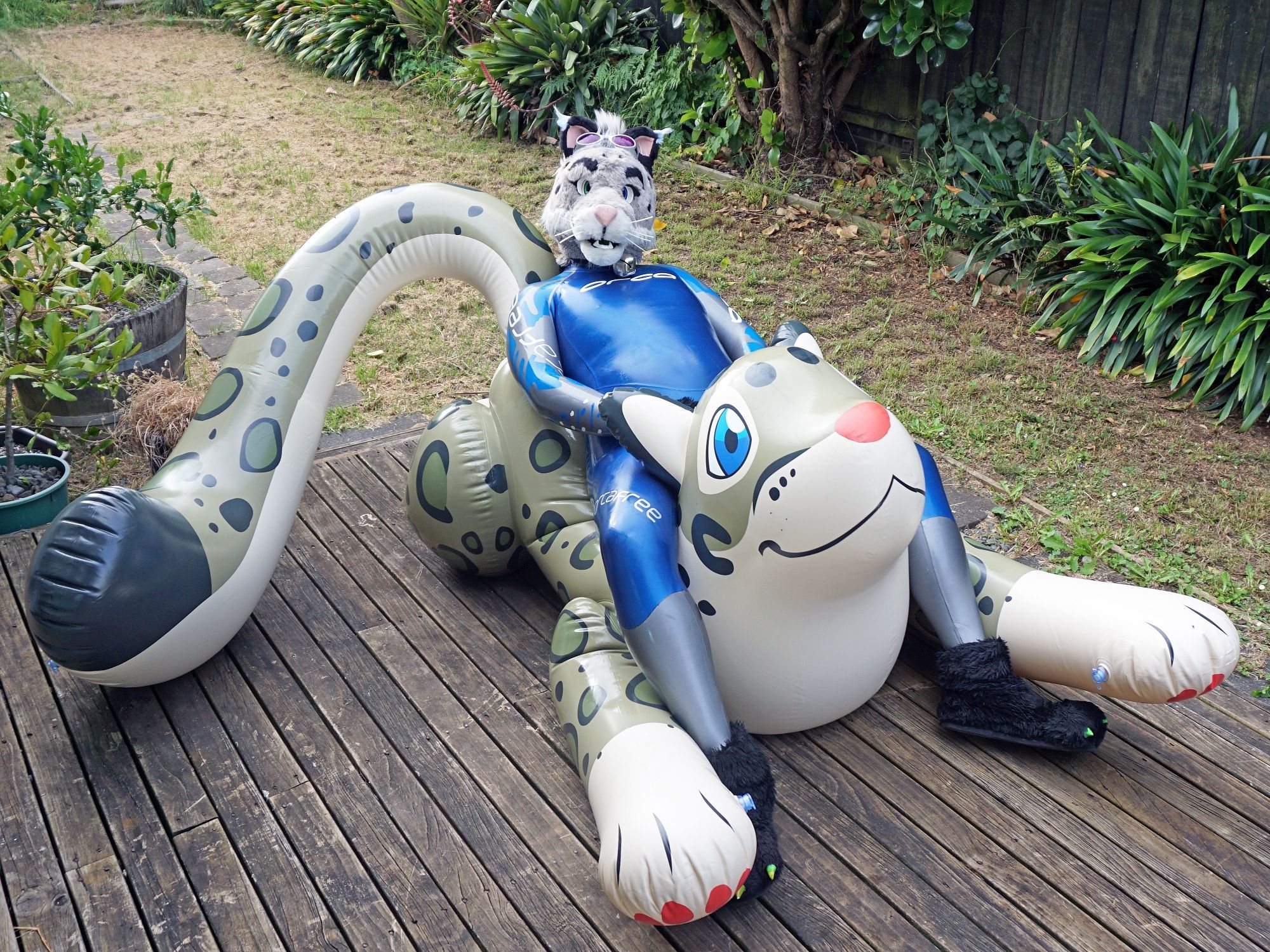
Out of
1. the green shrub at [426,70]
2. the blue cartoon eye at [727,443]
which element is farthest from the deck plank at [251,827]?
the green shrub at [426,70]

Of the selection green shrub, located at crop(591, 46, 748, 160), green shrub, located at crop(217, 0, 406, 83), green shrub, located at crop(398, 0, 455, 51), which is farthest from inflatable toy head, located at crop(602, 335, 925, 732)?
green shrub, located at crop(217, 0, 406, 83)

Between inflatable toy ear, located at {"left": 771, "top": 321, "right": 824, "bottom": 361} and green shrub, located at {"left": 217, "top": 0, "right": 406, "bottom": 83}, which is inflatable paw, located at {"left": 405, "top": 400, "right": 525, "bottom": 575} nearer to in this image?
inflatable toy ear, located at {"left": 771, "top": 321, "right": 824, "bottom": 361}

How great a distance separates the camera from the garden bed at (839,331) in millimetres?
3695

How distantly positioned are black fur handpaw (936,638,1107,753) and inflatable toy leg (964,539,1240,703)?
0.23 feet

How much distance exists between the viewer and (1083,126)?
5.41 metres

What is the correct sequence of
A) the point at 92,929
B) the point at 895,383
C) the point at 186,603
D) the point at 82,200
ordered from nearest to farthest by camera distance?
the point at 92,929 < the point at 186,603 < the point at 82,200 < the point at 895,383

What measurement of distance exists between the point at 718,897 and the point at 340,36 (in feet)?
31.3

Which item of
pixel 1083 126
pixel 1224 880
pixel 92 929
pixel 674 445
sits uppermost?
pixel 1083 126

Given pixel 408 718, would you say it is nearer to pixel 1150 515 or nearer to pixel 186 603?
pixel 186 603

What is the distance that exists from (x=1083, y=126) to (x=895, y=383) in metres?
1.87

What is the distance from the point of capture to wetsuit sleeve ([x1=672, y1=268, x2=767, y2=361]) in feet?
9.69

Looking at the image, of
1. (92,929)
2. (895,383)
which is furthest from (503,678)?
(895,383)

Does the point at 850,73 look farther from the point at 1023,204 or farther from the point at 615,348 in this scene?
the point at 615,348

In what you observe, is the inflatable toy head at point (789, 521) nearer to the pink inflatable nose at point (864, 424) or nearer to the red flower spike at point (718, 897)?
the pink inflatable nose at point (864, 424)
